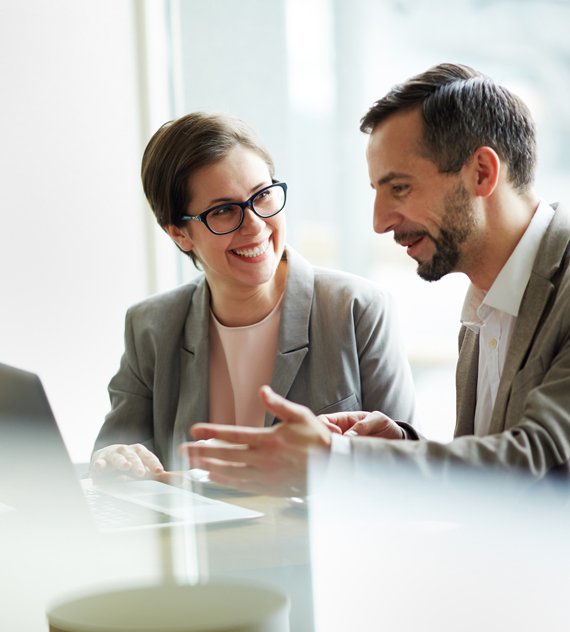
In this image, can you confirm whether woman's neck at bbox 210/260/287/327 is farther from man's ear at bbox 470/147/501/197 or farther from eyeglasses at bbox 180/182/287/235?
man's ear at bbox 470/147/501/197

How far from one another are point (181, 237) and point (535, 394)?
3.97 feet

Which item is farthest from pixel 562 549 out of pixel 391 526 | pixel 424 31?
pixel 424 31

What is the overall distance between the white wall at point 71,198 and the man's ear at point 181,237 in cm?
139

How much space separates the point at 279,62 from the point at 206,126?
5.96 feet

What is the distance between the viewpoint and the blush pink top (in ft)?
7.41

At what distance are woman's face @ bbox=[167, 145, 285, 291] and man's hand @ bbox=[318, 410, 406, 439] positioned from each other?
610mm

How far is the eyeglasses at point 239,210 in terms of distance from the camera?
220cm

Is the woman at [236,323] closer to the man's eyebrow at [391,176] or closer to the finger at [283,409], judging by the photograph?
the man's eyebrow at [391,176]

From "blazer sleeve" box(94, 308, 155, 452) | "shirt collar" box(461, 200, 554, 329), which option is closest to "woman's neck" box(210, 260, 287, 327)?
"blazer sleeve" box(94, 308, 155, 452)

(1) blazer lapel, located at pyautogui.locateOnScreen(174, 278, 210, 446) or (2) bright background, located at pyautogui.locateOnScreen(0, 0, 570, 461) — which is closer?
(1) blazer lapel, located at pyautogui.locateOnScreen(174, 278, 210, 446)

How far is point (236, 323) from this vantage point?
2338 mm

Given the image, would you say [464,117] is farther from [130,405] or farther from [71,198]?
[71,198]

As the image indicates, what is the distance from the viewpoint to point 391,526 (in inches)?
52.3

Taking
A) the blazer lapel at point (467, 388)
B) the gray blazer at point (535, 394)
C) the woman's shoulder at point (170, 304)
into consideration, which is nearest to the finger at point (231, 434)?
the gray blazer at point (535, 394)
